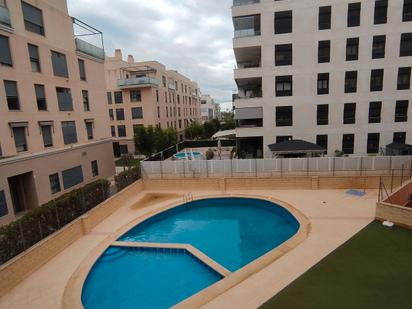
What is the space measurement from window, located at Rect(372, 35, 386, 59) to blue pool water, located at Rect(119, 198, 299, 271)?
17224 mm

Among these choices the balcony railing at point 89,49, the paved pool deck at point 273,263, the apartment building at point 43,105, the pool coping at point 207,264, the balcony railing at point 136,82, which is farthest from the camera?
the balcony railing at point 136,82

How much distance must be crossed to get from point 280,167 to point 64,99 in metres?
17.6

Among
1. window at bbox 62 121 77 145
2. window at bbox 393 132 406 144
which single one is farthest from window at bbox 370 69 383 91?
window at bbox 62 121 77 145

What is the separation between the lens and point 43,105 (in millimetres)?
18266

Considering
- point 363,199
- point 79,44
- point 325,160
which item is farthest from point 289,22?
point 79,44

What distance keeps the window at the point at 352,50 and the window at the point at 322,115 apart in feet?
15.0

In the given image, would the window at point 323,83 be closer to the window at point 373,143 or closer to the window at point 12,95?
the window at point 373,143

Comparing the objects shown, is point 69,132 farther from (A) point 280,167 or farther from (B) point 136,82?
(B) point 136,82

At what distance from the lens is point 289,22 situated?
23.2 m

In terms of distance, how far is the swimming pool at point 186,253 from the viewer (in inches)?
386

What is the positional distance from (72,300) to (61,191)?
1274 centimetres

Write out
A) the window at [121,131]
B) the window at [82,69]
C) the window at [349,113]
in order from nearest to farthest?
the window at [82,69], the window at [349,113], the window at [121,131]

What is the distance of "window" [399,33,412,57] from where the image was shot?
72.4 feet

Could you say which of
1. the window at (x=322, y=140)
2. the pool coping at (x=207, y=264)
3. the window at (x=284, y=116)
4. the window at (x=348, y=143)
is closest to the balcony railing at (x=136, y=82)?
the window at (x=284, y=116)
